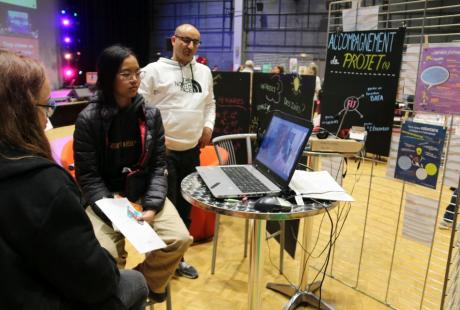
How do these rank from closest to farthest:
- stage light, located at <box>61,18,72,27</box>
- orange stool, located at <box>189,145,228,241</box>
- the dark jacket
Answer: the dark jacket
orange stool, located at <box>189,145,228,241</box>
stage light, located at <box>61,18,72,27</box>

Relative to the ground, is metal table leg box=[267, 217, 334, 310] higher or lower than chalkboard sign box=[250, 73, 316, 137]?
lower

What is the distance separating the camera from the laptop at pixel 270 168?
1.49 meters

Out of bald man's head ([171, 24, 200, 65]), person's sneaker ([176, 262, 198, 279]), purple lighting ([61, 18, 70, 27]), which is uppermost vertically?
purple lighting ([61, 18, 70, 27])

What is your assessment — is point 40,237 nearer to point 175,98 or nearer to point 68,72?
point 175,98

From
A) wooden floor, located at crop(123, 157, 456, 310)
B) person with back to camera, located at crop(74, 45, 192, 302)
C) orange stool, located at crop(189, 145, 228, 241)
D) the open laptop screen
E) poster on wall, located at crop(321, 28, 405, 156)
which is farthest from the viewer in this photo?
orange stool, located at crop(189, 145, 228, 241)

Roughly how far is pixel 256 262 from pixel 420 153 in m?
0.96

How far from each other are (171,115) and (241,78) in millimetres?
1443

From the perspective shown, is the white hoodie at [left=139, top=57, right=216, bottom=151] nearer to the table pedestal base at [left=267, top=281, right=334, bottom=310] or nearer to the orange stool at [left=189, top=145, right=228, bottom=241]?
the orange stool at [left=189, top=145, right=228, bottom=241]

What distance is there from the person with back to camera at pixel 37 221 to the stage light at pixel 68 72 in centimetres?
848

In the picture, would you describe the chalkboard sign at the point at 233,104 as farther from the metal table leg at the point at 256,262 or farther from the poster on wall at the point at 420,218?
the metal table leg at the point at 256,262

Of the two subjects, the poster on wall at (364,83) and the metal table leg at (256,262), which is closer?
the metal table leg at (256,262)

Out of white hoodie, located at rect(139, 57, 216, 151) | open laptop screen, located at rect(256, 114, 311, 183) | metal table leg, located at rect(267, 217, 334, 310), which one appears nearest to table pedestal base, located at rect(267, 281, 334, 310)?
metal table leg, located at rect(267, 217, 334, 310)

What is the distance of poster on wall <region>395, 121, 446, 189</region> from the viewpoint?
5.91 feet

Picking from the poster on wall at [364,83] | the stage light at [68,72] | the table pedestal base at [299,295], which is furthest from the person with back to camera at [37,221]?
the stage light at [68,72]
